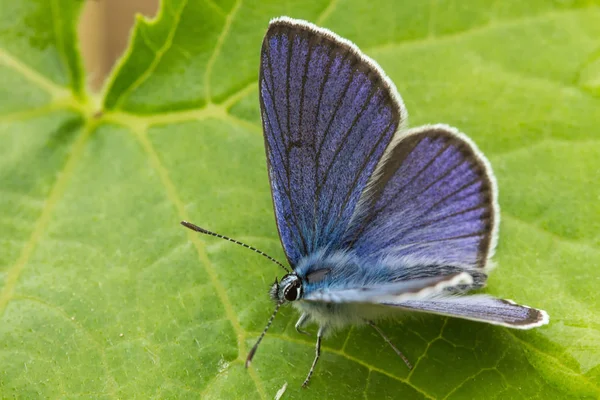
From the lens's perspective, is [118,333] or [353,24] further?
[353,24]

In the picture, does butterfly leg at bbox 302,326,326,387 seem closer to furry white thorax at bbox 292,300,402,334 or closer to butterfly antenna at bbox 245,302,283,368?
furry white thorax at bbox 292,300,402,334

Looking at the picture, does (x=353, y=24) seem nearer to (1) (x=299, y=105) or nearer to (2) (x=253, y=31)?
(2) (x=253, y=31)

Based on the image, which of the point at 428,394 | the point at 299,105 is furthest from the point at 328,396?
the point at 299,105

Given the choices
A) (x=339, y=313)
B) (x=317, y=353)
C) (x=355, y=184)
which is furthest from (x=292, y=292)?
(x=355, y=184)

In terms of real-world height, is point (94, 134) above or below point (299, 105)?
above

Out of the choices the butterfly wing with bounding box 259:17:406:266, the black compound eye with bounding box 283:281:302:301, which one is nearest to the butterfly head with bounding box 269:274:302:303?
the black compound eye with bounding box 283:281:302:301

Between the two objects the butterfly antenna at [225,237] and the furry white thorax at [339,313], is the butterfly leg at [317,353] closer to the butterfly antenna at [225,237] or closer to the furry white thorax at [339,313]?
the furry white thorax at [339,313]
